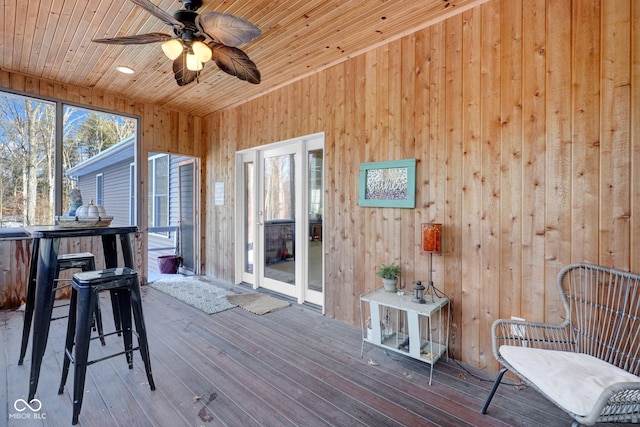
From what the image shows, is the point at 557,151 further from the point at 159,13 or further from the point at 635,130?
the point at 159,13

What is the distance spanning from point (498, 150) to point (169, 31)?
3.19 meters

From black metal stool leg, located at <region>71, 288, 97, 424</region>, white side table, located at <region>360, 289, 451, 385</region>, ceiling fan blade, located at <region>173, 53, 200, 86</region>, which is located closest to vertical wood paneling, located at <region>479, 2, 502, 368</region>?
white side table, located at <region>360, 289, 451, 385</region>

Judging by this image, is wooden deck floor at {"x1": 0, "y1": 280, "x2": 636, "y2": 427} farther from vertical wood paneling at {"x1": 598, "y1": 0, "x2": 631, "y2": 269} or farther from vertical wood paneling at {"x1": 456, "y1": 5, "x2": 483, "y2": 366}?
vertical wood paneling at {"x1": 598, "y1": 0, "x2": 631, "y2": 269}

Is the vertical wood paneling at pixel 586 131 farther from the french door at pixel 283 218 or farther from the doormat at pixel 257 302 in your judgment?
the doormat at pixel 257 302

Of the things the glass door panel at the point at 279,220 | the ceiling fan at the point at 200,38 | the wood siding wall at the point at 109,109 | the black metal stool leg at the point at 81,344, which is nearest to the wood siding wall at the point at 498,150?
the glass door panel at the point at 279,220

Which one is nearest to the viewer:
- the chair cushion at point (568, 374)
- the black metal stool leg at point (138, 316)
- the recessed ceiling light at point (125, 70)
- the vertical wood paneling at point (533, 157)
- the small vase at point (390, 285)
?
the chair cushion at point (568, 374)

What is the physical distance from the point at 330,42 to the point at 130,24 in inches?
73.7

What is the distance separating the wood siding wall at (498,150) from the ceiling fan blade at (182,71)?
1.51 meters

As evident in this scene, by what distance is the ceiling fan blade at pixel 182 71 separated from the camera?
8.20ft

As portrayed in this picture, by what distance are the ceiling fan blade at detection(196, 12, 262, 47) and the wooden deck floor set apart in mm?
2503

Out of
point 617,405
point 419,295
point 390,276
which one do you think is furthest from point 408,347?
point 617,405

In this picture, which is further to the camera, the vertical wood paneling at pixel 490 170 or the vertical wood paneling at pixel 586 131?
the vertical wood paneling at pixel 490 170

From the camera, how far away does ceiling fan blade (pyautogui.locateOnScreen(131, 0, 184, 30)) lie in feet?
5.90

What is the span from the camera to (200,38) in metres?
2.21
